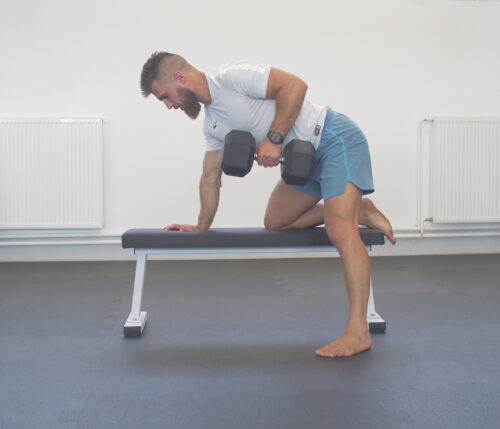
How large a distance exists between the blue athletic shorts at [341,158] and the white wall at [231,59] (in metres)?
1.99

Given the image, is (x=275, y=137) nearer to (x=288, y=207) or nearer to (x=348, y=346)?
(x=288, y=207)

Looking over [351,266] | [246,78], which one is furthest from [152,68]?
[351,266]

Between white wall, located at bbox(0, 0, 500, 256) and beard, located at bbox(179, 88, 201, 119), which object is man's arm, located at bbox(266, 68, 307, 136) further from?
white wall, located at bbox(0, 0, 500, 256)

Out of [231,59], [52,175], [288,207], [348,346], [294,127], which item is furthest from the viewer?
[231,59]

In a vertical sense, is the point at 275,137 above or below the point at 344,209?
above

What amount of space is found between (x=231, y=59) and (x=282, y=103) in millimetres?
2228

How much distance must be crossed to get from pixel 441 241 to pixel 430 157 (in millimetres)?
711

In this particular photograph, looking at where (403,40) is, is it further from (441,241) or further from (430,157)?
(441,241)

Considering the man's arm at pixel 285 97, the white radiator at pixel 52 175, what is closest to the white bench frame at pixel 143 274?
the man's arm at pixel 285 97

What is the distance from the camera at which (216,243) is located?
1.81 m

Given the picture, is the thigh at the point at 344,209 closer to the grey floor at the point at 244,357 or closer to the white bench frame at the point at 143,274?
the white bench frame at the point at 143,274

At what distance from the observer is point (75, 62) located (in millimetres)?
3654

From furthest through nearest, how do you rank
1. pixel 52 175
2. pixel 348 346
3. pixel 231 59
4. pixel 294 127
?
pixel 231 59
pixel 52 175
pixel 294 127
pixel 348 346

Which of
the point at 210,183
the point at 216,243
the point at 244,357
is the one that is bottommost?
the point at 244,357
